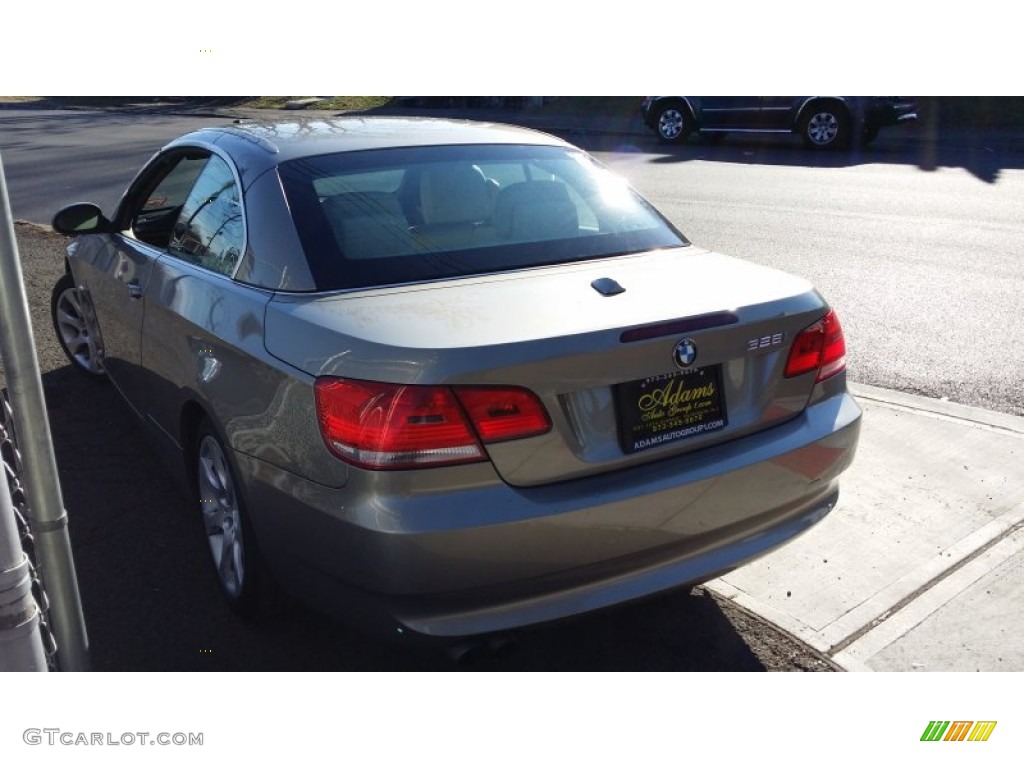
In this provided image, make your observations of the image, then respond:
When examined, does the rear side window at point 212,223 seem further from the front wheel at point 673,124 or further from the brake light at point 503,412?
the front wheel at point 673,124

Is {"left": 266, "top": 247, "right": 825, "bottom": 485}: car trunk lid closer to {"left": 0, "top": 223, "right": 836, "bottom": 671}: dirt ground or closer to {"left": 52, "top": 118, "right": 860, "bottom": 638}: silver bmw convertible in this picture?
{"left": 52, "top": 118, "right": 860, "bottom": 638}: silver bmw convertible

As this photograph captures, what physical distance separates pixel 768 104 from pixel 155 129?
11.7 m

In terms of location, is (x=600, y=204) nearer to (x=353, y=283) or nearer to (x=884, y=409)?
(x=353, y=283)

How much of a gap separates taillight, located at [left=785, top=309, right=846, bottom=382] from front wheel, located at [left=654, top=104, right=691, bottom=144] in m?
14.8

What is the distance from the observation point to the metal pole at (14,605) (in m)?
2.04

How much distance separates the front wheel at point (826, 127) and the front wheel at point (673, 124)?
2165 mm

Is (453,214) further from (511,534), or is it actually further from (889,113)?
(889,113)

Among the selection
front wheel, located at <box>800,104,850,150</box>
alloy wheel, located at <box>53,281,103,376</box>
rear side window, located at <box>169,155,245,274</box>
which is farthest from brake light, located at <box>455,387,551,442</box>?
front wheel, located at <box>800,104,850,150</box>

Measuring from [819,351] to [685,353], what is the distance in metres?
0.64

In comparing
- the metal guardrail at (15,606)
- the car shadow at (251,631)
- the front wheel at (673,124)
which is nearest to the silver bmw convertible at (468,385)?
the car shadow at (251,631)

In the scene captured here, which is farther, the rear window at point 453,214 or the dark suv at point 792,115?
the dark suv at point 792,115

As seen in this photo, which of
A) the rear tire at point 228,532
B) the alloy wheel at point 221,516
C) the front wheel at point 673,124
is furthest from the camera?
the front wheel at point 673,124
